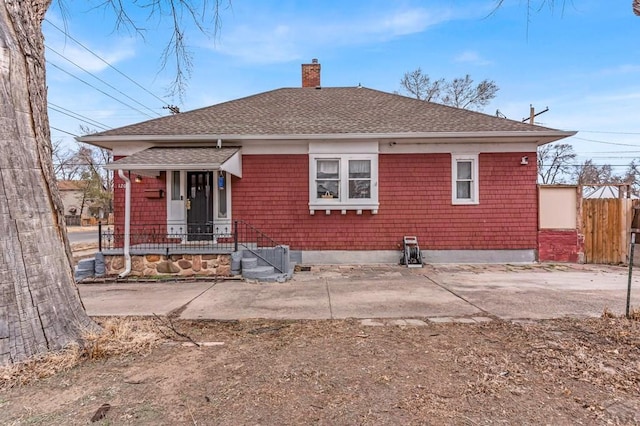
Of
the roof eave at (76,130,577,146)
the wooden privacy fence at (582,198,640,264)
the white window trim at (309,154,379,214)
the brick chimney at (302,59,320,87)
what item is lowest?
the wooden privacy fence at (582,198,640,264)

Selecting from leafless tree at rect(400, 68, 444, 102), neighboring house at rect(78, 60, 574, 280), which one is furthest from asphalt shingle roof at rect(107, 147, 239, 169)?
leafless tree at rect(400, 68, 444, 102)

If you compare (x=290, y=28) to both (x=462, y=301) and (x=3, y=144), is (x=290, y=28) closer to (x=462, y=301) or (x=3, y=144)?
(x=3, y=144)

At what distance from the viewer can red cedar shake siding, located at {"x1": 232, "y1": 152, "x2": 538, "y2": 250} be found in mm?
9016

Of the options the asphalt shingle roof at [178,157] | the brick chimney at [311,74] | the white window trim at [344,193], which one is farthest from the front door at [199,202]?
the brick chimney at [311,74]

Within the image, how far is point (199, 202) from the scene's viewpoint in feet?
29.6

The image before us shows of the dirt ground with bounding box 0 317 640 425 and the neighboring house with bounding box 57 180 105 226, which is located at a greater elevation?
the neighboring house with bounding box 57 180 105 226

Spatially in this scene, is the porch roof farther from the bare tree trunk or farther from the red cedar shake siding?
the bare tree trunk

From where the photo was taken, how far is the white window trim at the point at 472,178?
9.02m

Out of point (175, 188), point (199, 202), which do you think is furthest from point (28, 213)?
point (175, 188)

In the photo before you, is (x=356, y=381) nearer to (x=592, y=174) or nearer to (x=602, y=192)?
(x=602, y=192)

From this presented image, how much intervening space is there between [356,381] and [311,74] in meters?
12.5

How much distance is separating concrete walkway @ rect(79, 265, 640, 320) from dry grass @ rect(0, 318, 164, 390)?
1005 millimetres

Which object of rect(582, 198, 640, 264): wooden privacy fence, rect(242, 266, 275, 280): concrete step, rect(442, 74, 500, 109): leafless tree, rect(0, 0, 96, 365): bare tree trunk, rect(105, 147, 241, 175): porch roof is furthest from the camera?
rect(442, 74, 500, 109): leafless tree

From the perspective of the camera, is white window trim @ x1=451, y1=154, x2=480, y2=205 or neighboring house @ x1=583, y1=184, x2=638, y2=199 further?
neighboring house @ x1=583, y1=184, x2=638, y2=199
